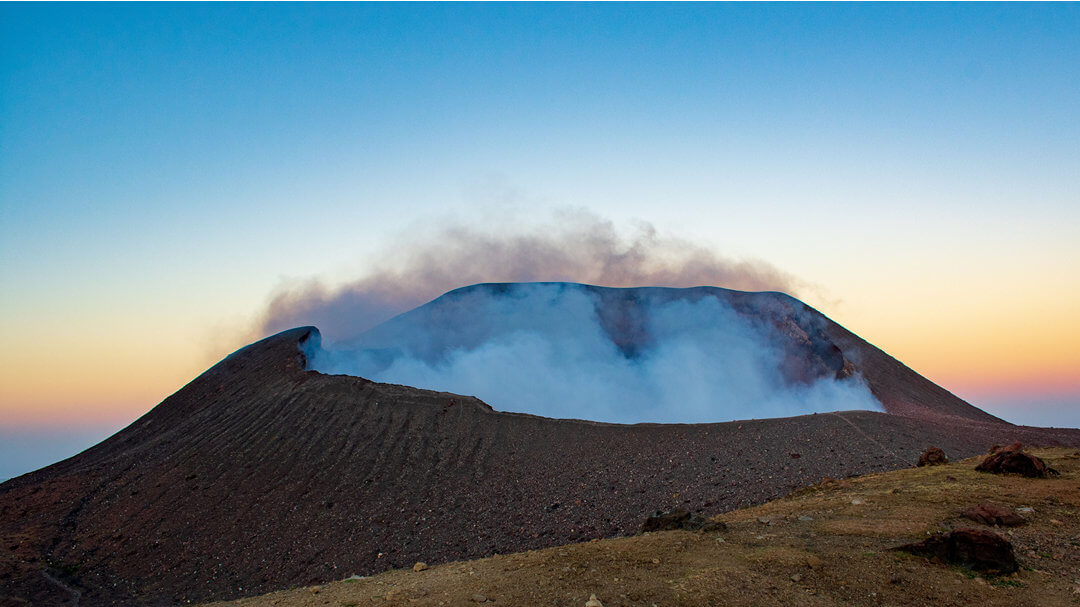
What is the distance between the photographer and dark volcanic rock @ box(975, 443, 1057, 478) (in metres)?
13.2

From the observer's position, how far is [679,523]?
1149 centimetres

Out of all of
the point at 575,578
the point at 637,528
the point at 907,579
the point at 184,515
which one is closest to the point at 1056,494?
the point at 907,579

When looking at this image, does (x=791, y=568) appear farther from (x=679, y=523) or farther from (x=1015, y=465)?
(x=1015, y=465)

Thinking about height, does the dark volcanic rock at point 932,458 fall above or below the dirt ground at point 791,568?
above

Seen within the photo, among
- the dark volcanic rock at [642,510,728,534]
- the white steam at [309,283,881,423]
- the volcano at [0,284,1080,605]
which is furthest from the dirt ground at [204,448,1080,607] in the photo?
the white steam at [309,283,881,423]

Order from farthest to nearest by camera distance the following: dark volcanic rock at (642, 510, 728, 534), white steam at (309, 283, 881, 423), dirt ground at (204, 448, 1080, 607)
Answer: white steam at (309, 283, 881, 423)
dark volcanic rock at (642, 510, 728, 534)
dirt ground at (204, 448, 1080, 607)

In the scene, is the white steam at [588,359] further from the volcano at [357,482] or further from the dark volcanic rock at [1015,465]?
the dark volcanic rock at [1015,465]

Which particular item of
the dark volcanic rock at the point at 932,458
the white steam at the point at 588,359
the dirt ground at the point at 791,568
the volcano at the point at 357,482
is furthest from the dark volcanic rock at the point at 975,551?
the white steam at the point at 588,359

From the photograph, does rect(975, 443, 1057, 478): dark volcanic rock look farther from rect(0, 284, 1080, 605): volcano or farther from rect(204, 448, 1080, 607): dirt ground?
rect(0, 284, 1080, 605): volcano

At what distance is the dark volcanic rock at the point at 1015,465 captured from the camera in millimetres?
13242

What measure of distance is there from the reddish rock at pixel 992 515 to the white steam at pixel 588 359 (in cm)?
1925

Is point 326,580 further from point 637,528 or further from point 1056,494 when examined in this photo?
point 1056,494

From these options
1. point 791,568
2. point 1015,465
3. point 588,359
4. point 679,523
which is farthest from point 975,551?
point 588,359

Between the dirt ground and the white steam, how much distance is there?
18.2 metres
